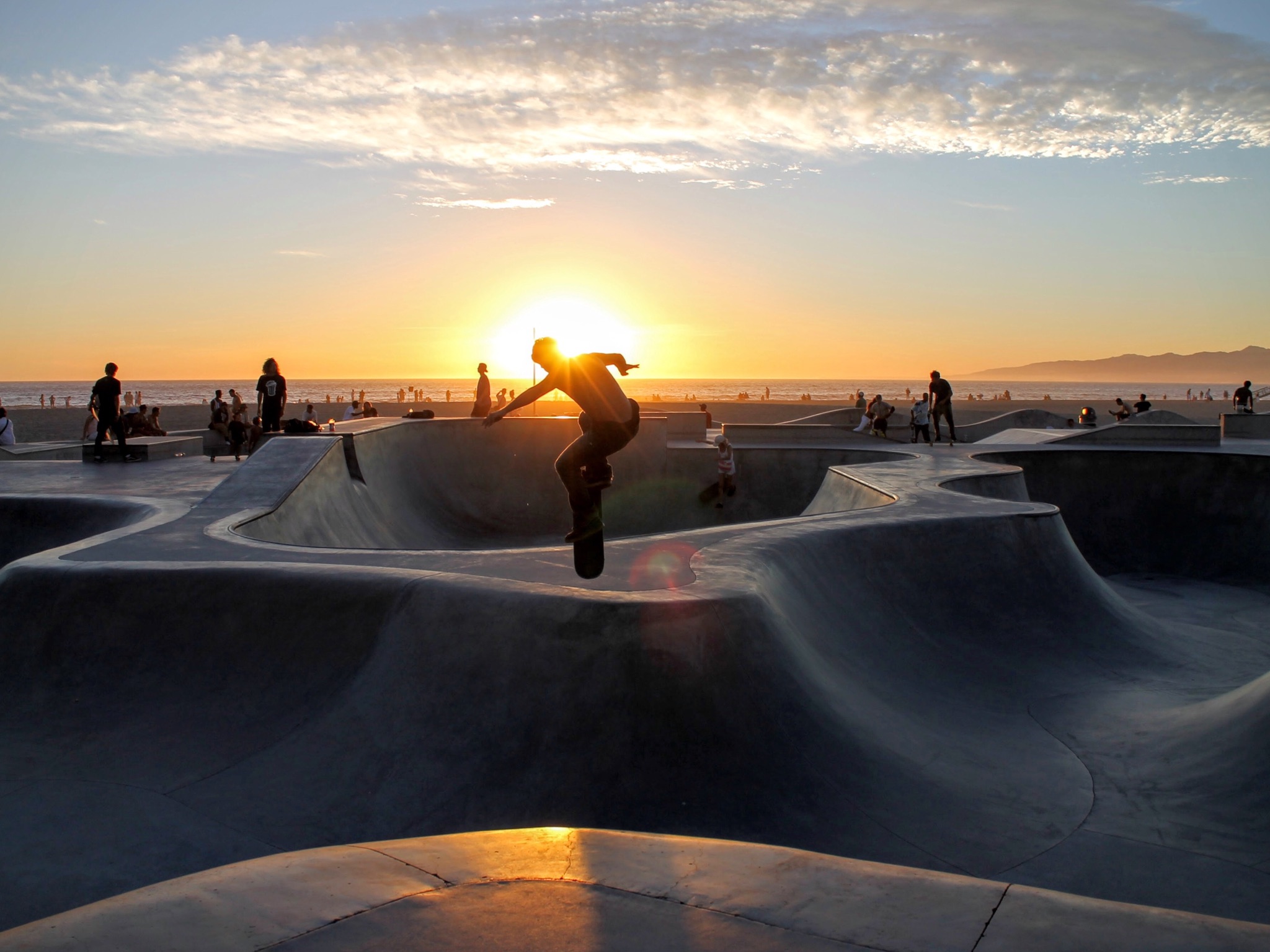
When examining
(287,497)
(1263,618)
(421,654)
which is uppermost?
(287,497)

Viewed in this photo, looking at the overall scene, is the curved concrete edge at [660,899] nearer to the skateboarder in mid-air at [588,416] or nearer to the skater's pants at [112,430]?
the skateboarder in mid-air at [588,416]

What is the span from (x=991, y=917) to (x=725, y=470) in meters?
15.7

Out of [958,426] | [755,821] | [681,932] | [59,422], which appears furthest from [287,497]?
[59,422]

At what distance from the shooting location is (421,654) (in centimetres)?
535

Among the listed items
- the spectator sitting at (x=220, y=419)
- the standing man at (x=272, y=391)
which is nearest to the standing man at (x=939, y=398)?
the standing man at (x=272, y=391)

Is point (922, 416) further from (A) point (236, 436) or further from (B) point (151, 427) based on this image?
(B) point (151, 427)

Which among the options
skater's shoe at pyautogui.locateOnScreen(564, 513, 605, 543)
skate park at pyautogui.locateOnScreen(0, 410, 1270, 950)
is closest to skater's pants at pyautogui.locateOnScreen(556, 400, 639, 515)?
skater's shoe at pyautogui.locateOnScreen(564, 513, 605, 543)

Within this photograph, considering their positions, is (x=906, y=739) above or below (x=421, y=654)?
below

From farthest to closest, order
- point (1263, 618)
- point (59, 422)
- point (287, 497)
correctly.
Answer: point (59, 422) → point (1263, 618) → point (287, 497)

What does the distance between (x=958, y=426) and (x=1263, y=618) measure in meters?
18.9

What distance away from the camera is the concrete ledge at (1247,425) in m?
22.5

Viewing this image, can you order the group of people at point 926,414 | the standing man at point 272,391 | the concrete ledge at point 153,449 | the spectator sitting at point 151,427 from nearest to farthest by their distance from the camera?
1. the standing man at point 272,391
2. the concrete ledge at point 153,449
3. the group of people at point 926,414
4. the spectator sitting at point 151,427

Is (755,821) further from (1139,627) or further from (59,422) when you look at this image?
(59,422)

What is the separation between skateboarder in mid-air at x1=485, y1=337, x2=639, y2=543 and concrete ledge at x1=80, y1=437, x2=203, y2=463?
14.3 metres
